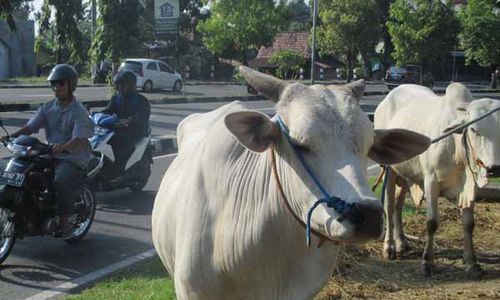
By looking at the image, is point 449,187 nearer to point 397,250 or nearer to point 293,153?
point 397,250

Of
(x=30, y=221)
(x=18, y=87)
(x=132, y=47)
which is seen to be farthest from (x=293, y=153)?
(x=18, y=87)

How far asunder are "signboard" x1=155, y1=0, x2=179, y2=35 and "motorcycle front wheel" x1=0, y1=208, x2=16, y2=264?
47.9 feet

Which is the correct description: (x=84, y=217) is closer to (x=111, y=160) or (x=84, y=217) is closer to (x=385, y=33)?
(x=111, y=160)

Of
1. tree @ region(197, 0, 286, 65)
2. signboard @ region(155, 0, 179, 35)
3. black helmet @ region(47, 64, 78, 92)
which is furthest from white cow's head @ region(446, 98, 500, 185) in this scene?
tree @ region(197, 0, 286, 65)

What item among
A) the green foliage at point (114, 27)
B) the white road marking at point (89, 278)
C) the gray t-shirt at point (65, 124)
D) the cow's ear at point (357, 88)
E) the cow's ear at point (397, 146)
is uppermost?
the green foliage at point (114, 27)

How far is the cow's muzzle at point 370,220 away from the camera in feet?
7.33

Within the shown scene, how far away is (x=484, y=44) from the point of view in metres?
34.6

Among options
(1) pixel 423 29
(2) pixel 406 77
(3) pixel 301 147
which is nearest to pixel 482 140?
(3) pixel 301 147

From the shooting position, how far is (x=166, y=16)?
64.5 ft

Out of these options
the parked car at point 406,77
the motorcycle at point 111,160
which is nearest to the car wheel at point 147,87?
the parked car at point 406,77

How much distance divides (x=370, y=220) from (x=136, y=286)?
3104mm

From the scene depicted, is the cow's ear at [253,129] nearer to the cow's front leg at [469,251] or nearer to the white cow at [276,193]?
the white cow at [276,193]

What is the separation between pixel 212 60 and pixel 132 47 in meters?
26.9

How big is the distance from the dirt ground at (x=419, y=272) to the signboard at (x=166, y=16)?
13.9 meters
